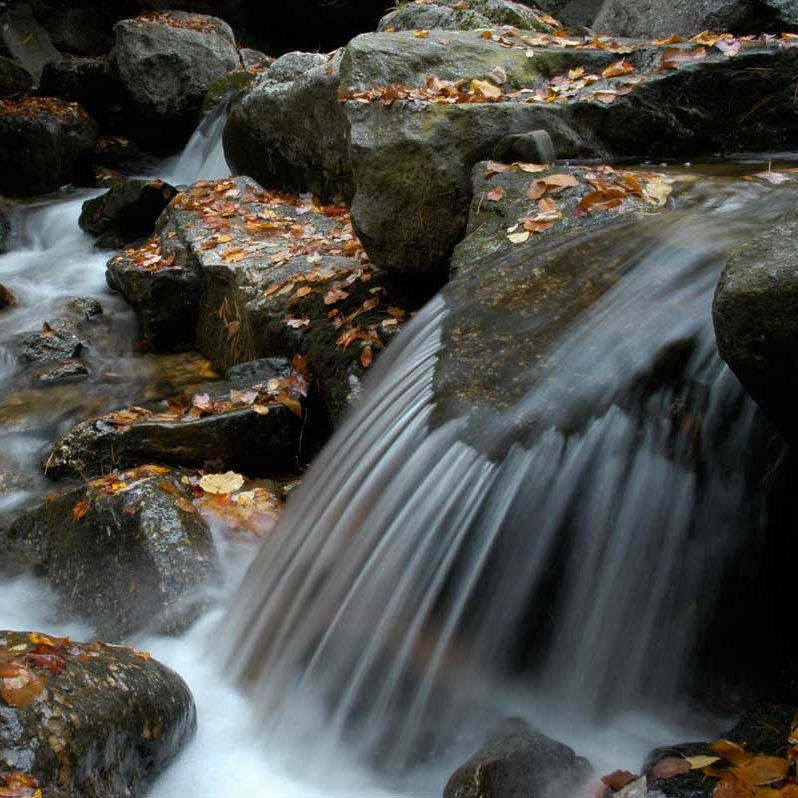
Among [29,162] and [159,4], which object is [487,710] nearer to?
[29,162]

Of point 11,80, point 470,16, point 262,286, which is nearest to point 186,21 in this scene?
point 11,80

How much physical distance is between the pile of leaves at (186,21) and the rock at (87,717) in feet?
38.0

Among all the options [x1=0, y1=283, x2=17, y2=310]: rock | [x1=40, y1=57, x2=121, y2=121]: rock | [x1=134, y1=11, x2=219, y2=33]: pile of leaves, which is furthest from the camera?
[x1=40, y1=57, x2=121, y2=121]: rock

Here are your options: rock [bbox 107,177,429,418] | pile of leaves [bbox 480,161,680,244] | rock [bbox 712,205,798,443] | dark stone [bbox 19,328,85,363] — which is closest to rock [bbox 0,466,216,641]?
rock [bbox 107,177,429,418]

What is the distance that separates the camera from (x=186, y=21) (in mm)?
12797

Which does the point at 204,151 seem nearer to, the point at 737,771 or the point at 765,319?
the point at 765,319

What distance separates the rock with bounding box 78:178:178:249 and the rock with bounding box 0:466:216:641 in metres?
5.39

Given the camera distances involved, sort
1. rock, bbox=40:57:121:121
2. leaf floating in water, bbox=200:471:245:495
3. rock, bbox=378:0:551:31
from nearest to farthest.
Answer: leaf floating in water, bbox=200:471:245:495
rock, bbox=378:0:551:31
rock, bbox=40:57:121:121

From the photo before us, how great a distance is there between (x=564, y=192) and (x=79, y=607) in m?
3.00

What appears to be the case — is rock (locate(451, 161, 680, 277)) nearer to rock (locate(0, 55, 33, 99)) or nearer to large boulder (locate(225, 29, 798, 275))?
large boulder (locate(225, 29, 798, 275))

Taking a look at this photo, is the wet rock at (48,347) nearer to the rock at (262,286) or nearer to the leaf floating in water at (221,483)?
the rock at (262,286)

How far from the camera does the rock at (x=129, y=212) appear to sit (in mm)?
9070

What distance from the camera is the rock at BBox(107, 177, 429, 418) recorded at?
5.08 m

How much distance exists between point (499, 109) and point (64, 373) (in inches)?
144
